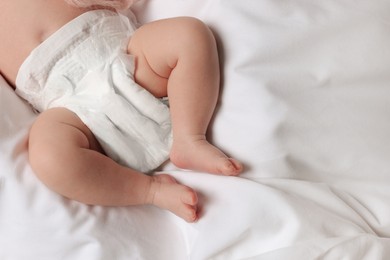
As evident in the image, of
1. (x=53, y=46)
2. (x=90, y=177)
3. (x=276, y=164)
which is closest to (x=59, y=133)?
(x=90, y=177)

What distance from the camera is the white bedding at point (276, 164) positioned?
2.72ft

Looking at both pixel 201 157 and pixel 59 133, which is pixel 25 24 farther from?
pixel 201 157

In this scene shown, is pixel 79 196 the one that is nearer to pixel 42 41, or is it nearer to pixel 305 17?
pixel 42 41

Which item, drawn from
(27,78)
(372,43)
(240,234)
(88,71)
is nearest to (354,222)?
(240,234)

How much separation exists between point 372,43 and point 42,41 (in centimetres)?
63

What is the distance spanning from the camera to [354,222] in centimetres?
86

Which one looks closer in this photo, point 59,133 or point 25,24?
point 59,133

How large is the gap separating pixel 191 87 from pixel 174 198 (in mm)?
199

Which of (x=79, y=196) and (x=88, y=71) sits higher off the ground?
(x=88, y=71)

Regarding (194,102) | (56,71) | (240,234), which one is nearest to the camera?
(240,234)

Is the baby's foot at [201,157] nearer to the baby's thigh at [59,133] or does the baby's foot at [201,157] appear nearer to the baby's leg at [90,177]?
the baby's leg at [90,177]

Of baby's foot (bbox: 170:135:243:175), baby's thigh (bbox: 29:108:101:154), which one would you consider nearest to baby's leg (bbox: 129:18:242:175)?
baby's foot (bbox: 170:135:243:175)

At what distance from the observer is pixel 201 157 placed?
2.94ft

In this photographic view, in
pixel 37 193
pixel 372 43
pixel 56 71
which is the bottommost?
pixel 37 193
